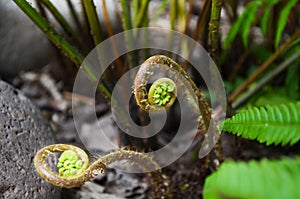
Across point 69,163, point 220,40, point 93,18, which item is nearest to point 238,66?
point 220,40

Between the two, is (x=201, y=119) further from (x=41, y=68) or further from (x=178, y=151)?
(x=41, y=68)

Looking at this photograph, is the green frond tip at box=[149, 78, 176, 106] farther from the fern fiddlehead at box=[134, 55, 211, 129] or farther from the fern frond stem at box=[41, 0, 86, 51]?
the fern frond stem at box=[41, 0, 86, 51]

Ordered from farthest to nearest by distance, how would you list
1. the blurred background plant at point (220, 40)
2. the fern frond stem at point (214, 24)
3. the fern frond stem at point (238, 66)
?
the fern frond stem at point (238, 66), the blurred background plant at point (220, 40), the fern frond stem at point (214, 24)

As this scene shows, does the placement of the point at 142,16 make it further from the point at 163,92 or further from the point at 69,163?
the point at 69,163

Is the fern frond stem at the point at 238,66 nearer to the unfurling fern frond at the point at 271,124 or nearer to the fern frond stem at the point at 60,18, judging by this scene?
the fern frond stem at the point at 60,18

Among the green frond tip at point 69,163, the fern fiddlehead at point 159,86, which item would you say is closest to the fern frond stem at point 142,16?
the fern fiddlehead at point 159,86

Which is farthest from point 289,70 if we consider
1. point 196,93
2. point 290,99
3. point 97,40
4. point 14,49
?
point 14,49
